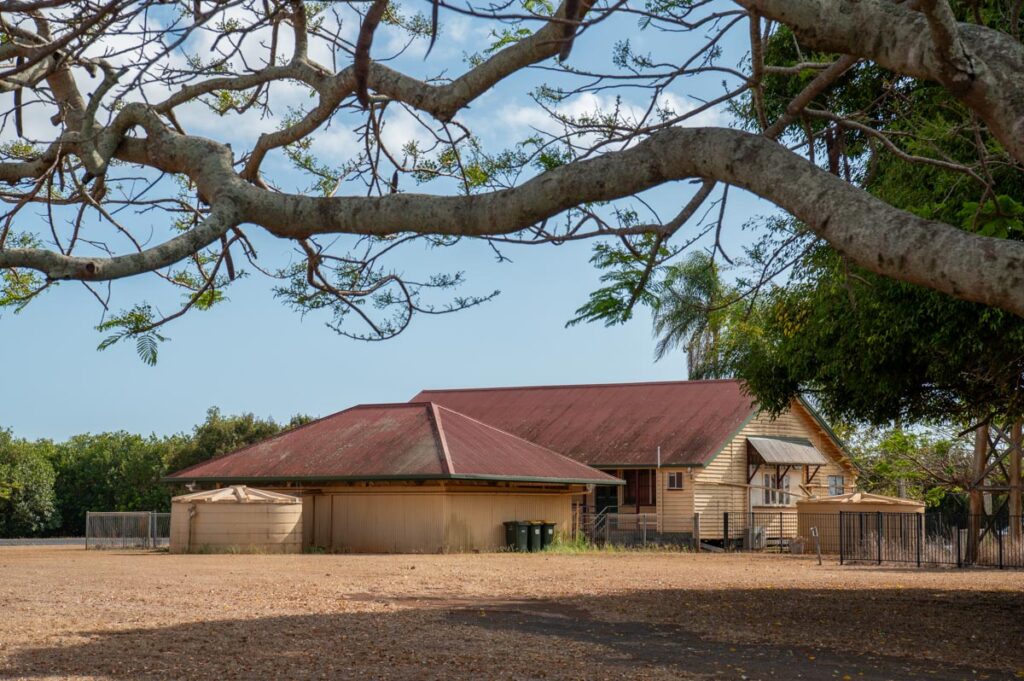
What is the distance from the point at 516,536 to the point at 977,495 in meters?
12.5

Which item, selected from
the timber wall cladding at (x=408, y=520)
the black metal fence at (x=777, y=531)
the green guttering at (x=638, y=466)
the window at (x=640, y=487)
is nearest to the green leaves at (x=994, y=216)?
the timber wall cladding at (x=408, y=520)

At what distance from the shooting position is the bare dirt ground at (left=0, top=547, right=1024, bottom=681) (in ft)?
34.8

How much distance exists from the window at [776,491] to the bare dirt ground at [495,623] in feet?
58.4

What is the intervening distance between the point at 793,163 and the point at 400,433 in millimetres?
29486

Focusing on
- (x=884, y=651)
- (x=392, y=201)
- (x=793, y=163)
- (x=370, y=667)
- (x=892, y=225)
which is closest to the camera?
(x=892, y=225)

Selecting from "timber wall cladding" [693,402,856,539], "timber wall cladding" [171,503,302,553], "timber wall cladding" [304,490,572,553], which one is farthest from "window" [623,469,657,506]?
"timber wall cladding" [171,503,302,553]

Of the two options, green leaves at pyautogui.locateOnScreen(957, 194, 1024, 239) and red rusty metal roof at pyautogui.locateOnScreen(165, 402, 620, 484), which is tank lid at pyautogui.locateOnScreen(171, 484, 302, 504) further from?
green leaves at pyautogui.locateOnScreen(957, 194, 1024, 239)

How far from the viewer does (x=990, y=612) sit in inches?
669

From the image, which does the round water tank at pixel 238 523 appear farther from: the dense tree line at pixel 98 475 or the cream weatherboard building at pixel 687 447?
the dense tree line at pixel 98 475

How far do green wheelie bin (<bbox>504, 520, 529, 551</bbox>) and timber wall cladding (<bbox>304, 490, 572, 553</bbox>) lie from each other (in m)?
0.18

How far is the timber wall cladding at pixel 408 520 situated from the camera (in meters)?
31.3

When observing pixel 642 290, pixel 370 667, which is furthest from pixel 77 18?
pixel 370 667

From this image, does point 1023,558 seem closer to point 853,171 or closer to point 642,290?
point 853,171

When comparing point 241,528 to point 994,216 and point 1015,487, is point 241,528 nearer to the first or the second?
point 1015,487
